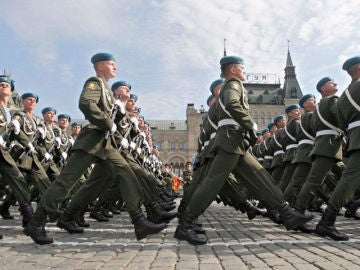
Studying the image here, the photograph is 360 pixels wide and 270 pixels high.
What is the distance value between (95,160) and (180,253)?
1.62 meters

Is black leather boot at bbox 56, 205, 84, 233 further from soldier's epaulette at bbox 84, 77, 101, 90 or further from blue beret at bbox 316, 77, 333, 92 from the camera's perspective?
blue beret at bbox 316, 77, 333, 92

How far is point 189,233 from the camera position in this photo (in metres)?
4.73

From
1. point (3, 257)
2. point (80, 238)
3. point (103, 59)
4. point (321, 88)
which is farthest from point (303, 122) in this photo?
point (3, 257)

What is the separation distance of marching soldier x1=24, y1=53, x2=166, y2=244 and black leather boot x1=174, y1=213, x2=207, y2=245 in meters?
0.27

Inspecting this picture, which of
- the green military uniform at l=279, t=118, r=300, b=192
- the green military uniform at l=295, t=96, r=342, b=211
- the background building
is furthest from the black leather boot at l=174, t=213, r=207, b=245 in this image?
the background building

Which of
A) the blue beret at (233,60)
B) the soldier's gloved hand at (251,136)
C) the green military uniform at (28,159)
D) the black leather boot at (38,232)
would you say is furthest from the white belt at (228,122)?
the green military uniform at (28,159)

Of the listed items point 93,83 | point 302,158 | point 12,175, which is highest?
point 93,83

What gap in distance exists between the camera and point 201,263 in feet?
11.8

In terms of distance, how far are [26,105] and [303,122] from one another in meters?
4.78

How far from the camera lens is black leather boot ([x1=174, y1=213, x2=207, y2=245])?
4.66m

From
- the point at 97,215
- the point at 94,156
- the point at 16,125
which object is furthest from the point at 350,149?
the point at 97,215

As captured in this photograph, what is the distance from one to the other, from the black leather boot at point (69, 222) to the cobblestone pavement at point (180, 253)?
11.6 inches

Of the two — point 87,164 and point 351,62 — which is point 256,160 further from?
point 87,164

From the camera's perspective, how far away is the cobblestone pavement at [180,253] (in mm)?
3510
